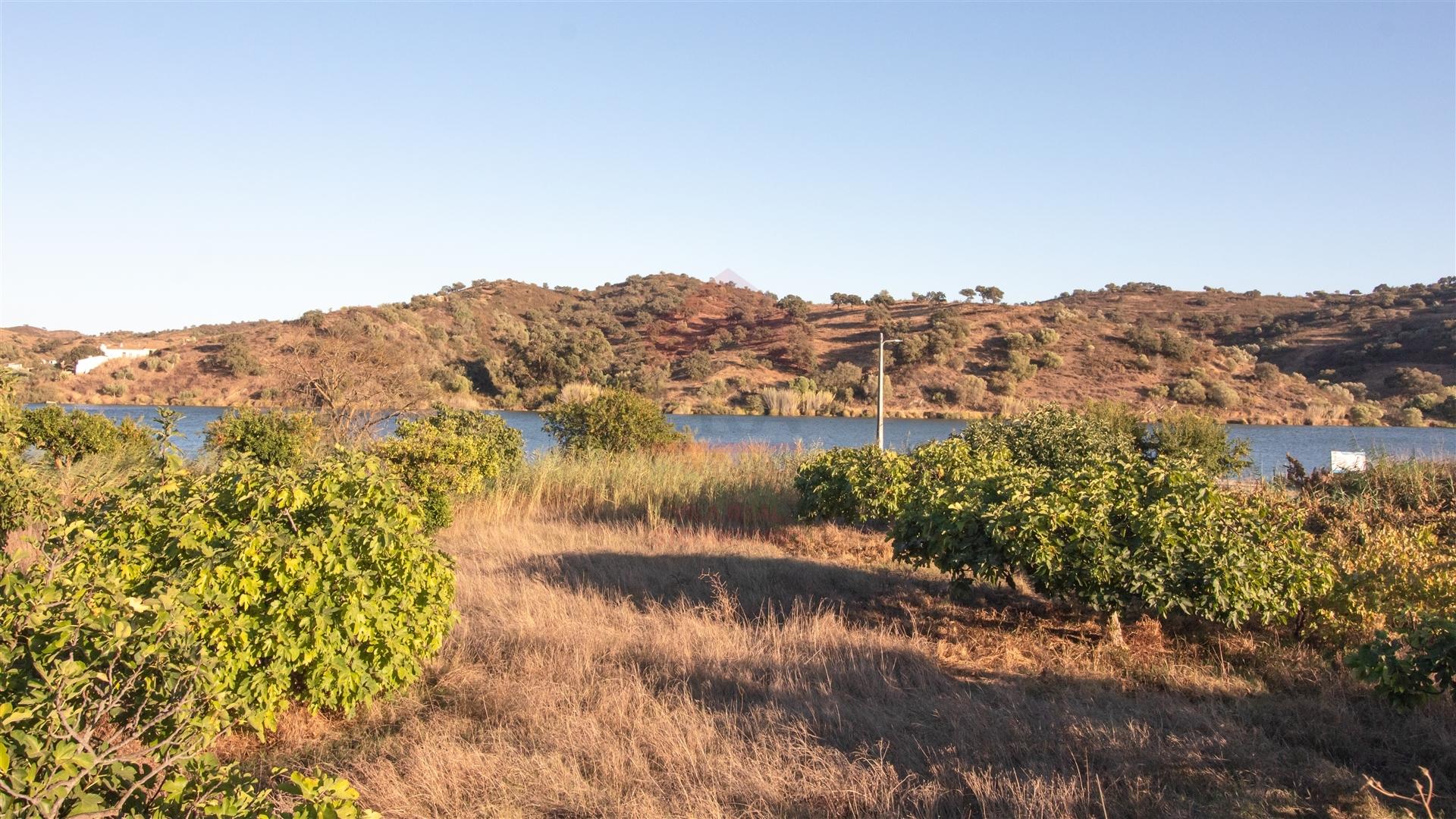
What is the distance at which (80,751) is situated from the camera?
2525 mm

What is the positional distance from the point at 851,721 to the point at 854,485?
5953 millimetres

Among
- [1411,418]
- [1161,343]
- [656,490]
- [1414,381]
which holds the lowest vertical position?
[1411,418]

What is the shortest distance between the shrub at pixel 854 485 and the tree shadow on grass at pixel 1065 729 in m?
3.39

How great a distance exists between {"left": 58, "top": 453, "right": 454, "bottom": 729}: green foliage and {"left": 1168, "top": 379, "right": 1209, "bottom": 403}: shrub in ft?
186

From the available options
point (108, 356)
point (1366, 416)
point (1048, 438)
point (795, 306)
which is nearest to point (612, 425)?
point (1048, 438)

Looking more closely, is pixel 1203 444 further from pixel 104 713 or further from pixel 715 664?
pixel 104 713

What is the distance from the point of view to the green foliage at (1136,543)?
653 cm

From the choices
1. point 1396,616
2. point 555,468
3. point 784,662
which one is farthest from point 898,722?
point 555,468

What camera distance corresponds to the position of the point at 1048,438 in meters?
14.1

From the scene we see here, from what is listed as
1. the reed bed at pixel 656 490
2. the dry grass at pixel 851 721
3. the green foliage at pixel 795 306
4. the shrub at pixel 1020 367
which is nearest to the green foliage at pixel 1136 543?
the dry grass at pixel 851 721

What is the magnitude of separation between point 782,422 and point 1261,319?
179 feet

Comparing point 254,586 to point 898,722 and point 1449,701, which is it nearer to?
point 898,722

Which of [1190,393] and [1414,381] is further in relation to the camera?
[1190,393]

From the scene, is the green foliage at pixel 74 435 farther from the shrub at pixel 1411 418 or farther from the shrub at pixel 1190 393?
the shrub at pixel 1411 418
